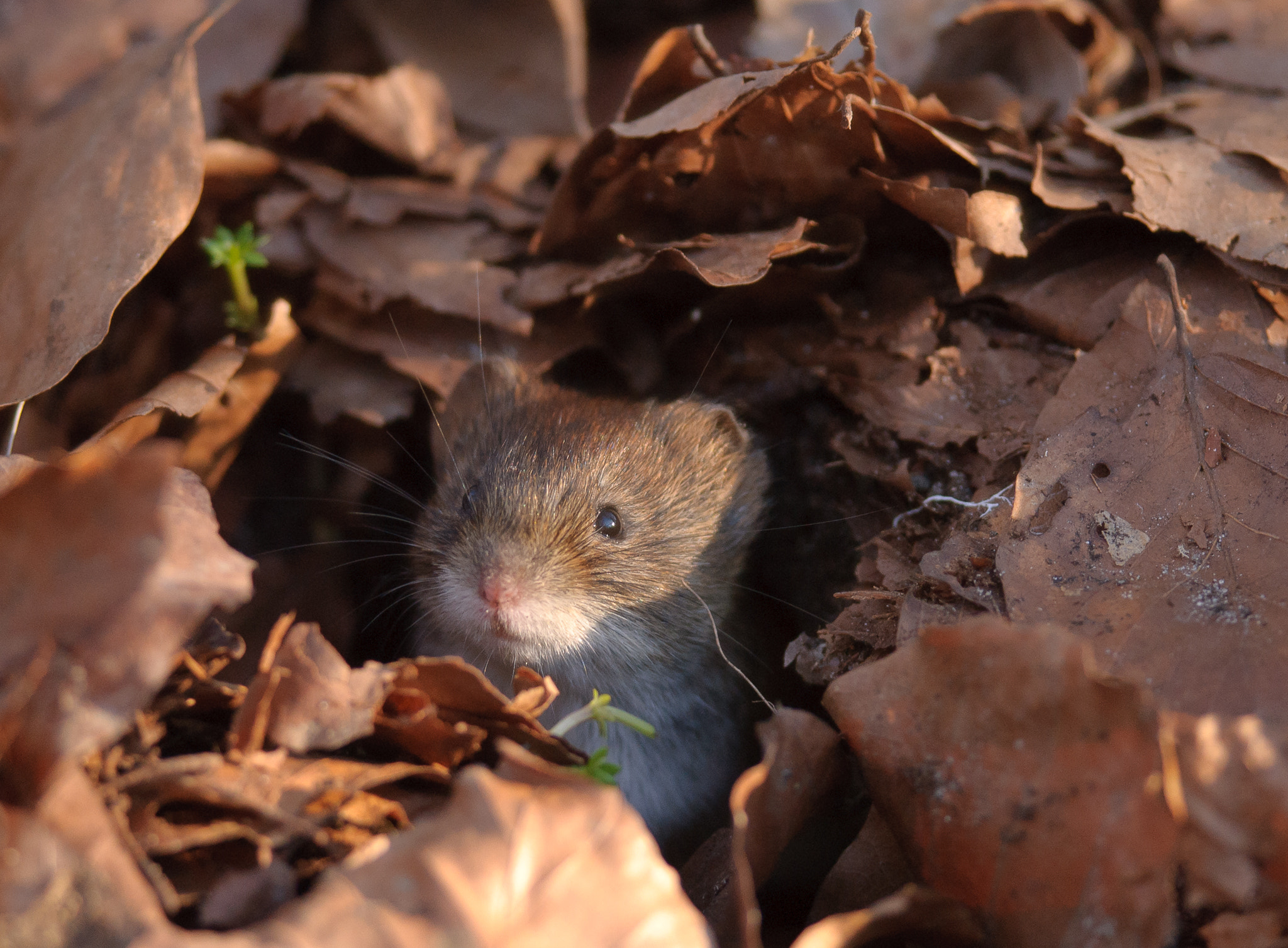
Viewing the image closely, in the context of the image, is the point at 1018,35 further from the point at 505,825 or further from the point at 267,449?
the point at 505,825

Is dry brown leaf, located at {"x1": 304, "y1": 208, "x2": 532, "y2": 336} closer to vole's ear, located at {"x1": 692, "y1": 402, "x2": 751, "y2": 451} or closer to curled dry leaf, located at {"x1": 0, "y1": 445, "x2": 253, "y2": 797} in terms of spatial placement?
vole's ear, located at {"x1": 692, "y1": 402, "x2": 751, "y2": 451}

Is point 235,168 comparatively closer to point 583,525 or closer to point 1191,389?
point 583,525

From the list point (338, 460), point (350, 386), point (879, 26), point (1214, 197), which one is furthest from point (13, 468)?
point (879, 26)

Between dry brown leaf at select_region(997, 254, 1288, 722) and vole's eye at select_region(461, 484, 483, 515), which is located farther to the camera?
vole's eye at select_region(461, 484, 483, 515)

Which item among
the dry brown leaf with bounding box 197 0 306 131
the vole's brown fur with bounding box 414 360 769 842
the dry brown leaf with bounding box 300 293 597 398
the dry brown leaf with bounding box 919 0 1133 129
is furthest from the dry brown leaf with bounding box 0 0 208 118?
the dry brown leaf with bounding box 919 0 1133 129

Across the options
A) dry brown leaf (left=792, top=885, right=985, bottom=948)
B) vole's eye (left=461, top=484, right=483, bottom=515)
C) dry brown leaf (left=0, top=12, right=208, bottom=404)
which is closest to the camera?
dry brown leaf (left=792, top=885, right=985, bottom=948)

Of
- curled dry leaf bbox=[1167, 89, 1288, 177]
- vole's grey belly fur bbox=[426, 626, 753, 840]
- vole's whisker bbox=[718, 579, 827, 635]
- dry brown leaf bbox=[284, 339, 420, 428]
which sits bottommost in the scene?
vole's grey belly fur bbox=[426, 626, 753, 840]

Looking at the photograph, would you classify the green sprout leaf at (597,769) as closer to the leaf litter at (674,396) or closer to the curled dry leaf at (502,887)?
the leaf litter at (674,396)

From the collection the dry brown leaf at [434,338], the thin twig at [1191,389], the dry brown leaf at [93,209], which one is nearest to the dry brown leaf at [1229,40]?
the thin twig at [1191,389]
